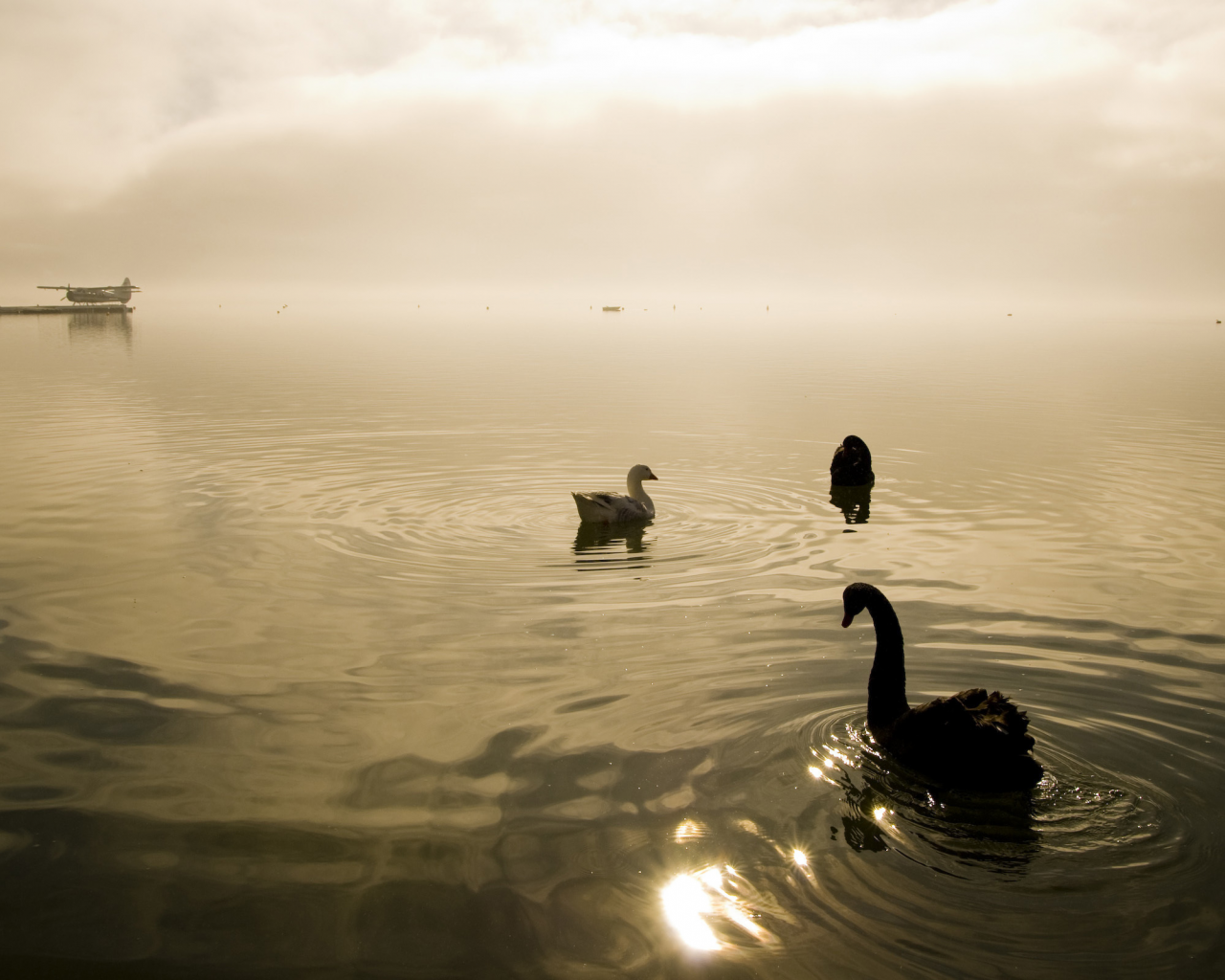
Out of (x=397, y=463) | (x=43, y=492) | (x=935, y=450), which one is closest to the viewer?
(x=43, y=492)

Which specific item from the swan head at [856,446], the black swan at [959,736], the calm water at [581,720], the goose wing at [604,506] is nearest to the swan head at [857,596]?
the black swan at [959,736]

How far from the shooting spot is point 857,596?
29.2ft

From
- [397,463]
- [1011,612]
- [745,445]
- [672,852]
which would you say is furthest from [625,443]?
[672,852]

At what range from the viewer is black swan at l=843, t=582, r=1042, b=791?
7.32m

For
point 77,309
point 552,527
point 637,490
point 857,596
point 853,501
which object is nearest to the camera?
point 857,596

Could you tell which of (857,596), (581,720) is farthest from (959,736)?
(581,720)

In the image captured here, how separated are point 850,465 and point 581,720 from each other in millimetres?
12478

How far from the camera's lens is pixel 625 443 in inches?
990

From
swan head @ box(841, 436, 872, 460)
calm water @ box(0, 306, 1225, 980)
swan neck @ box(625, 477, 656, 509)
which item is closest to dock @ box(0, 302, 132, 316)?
calm water @ box(0, 306, 1225, 980)

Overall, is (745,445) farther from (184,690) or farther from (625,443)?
(184,690)

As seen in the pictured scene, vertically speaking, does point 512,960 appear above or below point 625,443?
below

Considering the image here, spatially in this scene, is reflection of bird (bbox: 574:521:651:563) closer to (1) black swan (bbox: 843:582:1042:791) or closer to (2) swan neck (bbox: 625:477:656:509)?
(2) swan neck (bbox: 625:477:656:509)

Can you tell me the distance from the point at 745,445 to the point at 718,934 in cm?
1946

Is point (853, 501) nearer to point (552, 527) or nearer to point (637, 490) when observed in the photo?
point (637, 490)
